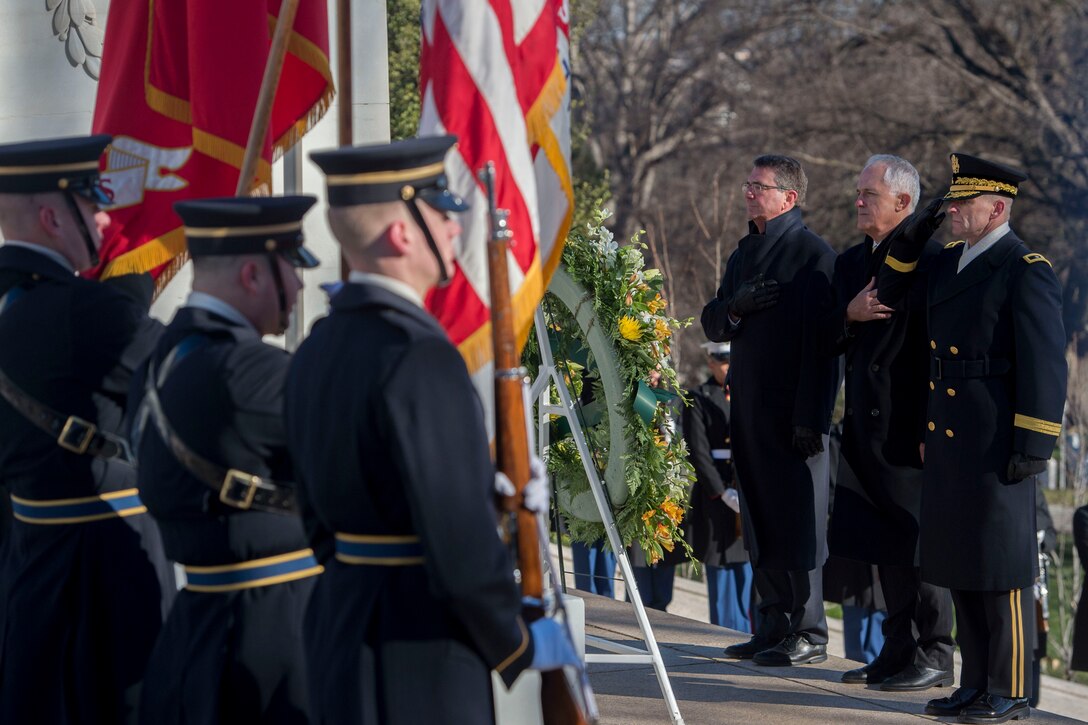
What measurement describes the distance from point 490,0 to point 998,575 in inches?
107

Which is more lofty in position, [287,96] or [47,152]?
[287,96]

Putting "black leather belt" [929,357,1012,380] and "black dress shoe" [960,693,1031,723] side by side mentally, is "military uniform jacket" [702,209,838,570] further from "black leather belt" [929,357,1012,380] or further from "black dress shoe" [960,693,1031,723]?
"black dress shoe" [960,693,1031,723]

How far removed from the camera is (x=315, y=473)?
2.86m

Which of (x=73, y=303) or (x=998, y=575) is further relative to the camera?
(x=998, y=575)

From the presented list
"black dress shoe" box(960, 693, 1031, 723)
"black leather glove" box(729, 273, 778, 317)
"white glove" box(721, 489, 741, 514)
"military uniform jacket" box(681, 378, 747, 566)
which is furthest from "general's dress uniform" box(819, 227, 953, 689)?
"military uniform jacket" box(681, 378, 747, 566)

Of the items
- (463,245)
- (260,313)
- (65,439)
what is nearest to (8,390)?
(65,439)

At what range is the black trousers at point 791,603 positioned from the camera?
644 cm

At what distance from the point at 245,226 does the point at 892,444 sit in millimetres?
3393

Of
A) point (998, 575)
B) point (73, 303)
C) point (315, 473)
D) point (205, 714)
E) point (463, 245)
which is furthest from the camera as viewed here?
point (998, 575)

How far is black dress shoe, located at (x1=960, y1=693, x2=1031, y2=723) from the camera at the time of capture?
541 centimetres

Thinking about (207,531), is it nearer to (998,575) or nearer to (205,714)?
(205,714)

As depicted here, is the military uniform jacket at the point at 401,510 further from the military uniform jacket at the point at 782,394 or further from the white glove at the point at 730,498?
the white glove at the point at 730,498

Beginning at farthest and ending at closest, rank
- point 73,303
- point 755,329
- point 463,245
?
1. point 755,329
2. point 463,245
3. point 73,303

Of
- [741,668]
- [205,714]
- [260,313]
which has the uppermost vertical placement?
[260,313]
